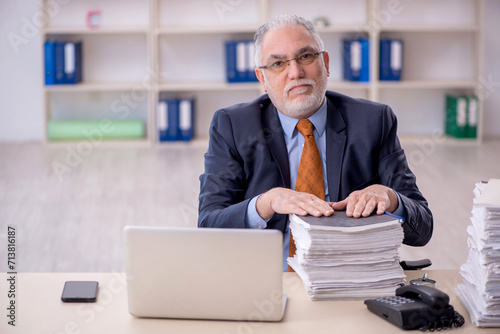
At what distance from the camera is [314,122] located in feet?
6.87

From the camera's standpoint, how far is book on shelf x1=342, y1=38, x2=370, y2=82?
6.14 meters

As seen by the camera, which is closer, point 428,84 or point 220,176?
point 220,176

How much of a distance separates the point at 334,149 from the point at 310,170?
0.09 metres

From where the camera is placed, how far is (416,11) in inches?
252

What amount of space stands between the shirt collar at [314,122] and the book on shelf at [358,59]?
415 cm

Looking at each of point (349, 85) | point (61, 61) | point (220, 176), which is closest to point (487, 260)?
point (220, 176)

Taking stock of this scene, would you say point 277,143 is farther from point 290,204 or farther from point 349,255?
point 349,255

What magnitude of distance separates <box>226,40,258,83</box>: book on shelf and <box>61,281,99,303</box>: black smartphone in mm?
4632

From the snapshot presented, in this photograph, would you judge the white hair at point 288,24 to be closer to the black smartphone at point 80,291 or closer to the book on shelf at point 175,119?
the black smartphone at point 80,291

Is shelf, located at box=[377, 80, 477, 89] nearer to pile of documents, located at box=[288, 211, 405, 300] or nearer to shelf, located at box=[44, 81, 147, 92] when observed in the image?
shelf, located at box=[44, 81, 147, 92]

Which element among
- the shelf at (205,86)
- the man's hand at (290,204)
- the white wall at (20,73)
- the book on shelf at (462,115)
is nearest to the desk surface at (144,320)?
the man's hand at (290,204)

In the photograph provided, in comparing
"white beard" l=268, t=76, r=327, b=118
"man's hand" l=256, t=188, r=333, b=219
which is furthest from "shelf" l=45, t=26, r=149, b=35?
"man's hand" l=256, t=188, r=333, b=219

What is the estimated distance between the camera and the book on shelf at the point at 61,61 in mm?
6020

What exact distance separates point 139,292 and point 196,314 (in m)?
0.12
